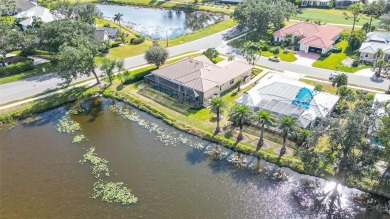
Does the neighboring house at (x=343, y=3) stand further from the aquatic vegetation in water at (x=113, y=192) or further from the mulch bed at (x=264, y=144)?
the aquatic vegetation in water at (x=113, y=192)

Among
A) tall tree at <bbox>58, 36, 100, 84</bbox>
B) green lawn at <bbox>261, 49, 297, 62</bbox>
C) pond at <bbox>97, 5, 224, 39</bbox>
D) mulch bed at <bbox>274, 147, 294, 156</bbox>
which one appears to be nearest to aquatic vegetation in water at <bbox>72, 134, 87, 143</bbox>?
tall tree at <bbox>58, 36, 100, 84</bbox>

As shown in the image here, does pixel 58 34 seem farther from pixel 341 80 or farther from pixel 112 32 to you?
pixel 341 80

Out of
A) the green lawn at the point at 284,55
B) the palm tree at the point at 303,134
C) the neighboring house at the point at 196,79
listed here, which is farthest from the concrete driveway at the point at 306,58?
the palm tree at the point at 303,134

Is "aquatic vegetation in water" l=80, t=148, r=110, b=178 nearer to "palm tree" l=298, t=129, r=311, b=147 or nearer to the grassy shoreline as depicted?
the grassy shoreline

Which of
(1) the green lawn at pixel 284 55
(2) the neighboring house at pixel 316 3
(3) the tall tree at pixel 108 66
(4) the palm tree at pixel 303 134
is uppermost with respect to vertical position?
(2) the neighboring house at pixel 316 3

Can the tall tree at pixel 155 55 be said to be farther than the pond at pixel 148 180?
Yes

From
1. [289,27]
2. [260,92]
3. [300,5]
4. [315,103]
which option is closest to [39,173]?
[260,92]
